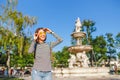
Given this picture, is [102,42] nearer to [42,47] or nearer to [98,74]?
[98,74]

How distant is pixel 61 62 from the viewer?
78000 mm

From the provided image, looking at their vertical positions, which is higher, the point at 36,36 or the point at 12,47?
the point at 12,47

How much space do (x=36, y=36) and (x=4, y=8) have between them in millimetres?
30435

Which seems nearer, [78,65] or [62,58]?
[78,65]

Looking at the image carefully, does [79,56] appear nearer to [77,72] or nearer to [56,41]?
[77,72]

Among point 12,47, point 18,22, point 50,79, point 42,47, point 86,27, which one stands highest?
point 86,27

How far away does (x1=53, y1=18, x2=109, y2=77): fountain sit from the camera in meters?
27.5

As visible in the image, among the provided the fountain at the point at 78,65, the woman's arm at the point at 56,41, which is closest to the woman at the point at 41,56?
the woman's arm at the point at 56,41

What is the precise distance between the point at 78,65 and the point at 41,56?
1029 inches

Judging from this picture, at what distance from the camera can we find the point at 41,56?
16.1 ft

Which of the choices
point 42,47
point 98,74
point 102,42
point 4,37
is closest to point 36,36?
point 42,47

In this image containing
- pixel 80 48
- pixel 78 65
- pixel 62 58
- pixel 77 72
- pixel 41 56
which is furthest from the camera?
pixel 62 58

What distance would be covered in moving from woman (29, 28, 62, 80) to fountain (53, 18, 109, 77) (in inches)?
883

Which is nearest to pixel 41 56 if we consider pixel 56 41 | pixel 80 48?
pixel 56 41
